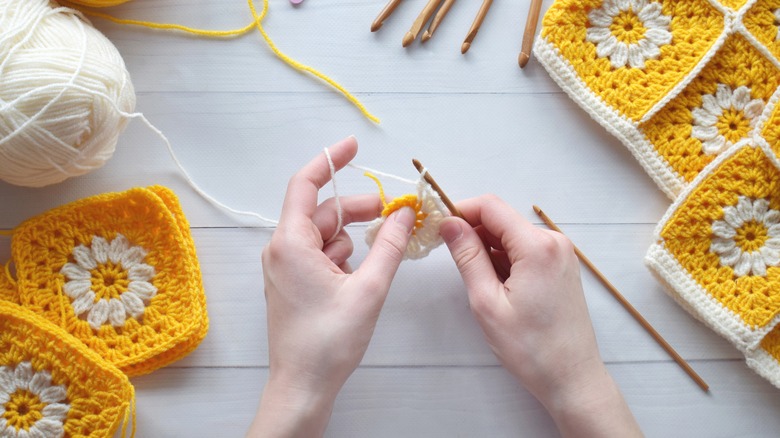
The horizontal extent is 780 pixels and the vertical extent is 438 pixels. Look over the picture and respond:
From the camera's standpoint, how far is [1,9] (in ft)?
2.97

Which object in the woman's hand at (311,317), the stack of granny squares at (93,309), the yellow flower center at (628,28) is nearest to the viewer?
the woman's hand at (311,317)

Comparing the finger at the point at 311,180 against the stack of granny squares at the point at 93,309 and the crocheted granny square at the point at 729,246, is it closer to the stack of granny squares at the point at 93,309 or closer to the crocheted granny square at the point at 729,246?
the stack of granny squares at the point at 93,309

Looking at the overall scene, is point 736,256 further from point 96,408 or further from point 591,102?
point 96,408

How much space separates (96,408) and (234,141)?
0.43 meters

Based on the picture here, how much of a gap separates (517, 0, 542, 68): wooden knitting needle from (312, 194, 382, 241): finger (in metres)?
0.32

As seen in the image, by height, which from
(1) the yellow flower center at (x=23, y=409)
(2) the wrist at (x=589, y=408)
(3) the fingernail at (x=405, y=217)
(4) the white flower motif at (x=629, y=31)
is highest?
(4) the white flower motif at (x=629, y=31)

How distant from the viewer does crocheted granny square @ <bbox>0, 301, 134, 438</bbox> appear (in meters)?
0.97

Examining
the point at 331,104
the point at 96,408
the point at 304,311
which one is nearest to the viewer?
the point at 304,311

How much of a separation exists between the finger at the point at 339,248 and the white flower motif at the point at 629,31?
49cm

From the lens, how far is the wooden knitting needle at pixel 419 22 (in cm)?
108

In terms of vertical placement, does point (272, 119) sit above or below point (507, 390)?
above

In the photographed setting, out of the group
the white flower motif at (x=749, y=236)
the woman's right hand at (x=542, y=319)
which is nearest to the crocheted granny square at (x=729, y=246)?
the white flower motif at (x=749, y=236)

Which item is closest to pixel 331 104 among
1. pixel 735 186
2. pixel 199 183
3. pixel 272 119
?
pixel 272 119

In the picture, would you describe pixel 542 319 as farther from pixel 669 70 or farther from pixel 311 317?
pixel 669 70
